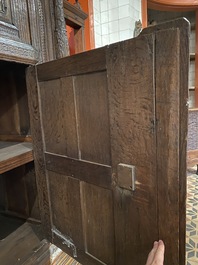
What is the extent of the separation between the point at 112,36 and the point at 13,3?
130 centimetres

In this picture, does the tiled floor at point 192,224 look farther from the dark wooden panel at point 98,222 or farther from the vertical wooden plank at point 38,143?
the vertical wooden plank at point 38,143

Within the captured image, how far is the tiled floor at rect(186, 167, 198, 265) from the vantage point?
123 cm

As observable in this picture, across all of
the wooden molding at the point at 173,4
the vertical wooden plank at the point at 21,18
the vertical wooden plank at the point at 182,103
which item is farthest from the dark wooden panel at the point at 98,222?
the wooden molding at the point at 173,4

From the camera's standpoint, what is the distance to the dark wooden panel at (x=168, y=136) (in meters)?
0.50

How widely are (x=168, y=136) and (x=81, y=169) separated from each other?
1.24ft

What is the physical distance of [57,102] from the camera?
2.66ft

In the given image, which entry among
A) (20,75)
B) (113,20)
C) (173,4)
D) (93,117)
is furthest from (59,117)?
(173,4)

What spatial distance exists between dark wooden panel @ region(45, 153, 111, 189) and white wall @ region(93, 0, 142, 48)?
139cm

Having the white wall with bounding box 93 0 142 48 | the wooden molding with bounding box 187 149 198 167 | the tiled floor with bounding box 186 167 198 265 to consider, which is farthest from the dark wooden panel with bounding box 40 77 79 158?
the wooden molding with bounding box 187 149 198 167

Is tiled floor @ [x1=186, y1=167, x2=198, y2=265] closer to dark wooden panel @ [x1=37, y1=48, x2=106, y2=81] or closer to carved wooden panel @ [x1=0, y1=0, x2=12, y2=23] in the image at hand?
dark wooden panel @ [x1=37, y1=48, x2=106, y2=81]

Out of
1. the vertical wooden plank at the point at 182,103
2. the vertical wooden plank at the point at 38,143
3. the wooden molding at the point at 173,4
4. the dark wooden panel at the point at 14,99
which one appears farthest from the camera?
the wooden molding at the point at 173,4

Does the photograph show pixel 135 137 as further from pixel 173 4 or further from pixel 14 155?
pixel 173 4

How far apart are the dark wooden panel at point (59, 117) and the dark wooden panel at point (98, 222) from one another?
0.17 meters

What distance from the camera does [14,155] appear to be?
873 mm
